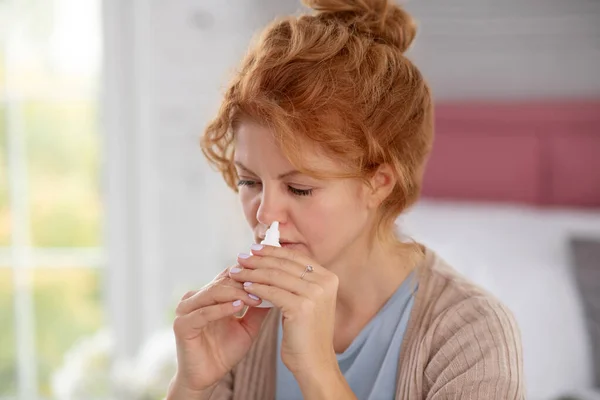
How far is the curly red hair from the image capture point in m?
1.25

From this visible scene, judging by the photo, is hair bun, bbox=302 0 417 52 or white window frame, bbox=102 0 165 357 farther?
white window frame, bbox=102 0 165 357

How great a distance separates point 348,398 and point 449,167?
5.05ft

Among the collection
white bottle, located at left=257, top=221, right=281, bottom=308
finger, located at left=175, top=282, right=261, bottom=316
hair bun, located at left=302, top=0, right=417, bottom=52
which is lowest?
finger, located at left=175, top=282, right=261, bottom=316

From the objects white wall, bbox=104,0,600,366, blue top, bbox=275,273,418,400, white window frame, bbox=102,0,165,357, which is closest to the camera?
blue top, bbox=275,273,418,400

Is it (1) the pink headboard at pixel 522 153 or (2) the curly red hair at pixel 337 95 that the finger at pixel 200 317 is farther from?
(1) the pink headboard at pixel 522 153

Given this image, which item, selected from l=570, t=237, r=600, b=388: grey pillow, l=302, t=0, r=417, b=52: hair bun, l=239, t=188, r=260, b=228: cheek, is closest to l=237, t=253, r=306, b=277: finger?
l=239, t=188, r=260, b=228: cheek

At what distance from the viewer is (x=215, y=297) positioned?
1.25 metres

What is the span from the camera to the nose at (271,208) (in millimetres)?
1256

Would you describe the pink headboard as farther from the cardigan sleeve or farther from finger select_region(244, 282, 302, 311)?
finger select_region(244, 282, 302, 311)

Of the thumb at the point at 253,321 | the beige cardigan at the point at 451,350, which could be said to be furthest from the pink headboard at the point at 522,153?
the thumb at the point at 253,321

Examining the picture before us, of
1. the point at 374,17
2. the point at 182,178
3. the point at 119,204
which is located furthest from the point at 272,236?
the point at 119,204

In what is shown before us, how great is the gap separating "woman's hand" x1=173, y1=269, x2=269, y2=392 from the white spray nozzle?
88 millimetres

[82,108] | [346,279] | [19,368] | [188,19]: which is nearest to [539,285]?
[346,279]

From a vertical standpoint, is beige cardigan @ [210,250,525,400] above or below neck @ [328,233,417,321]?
below
